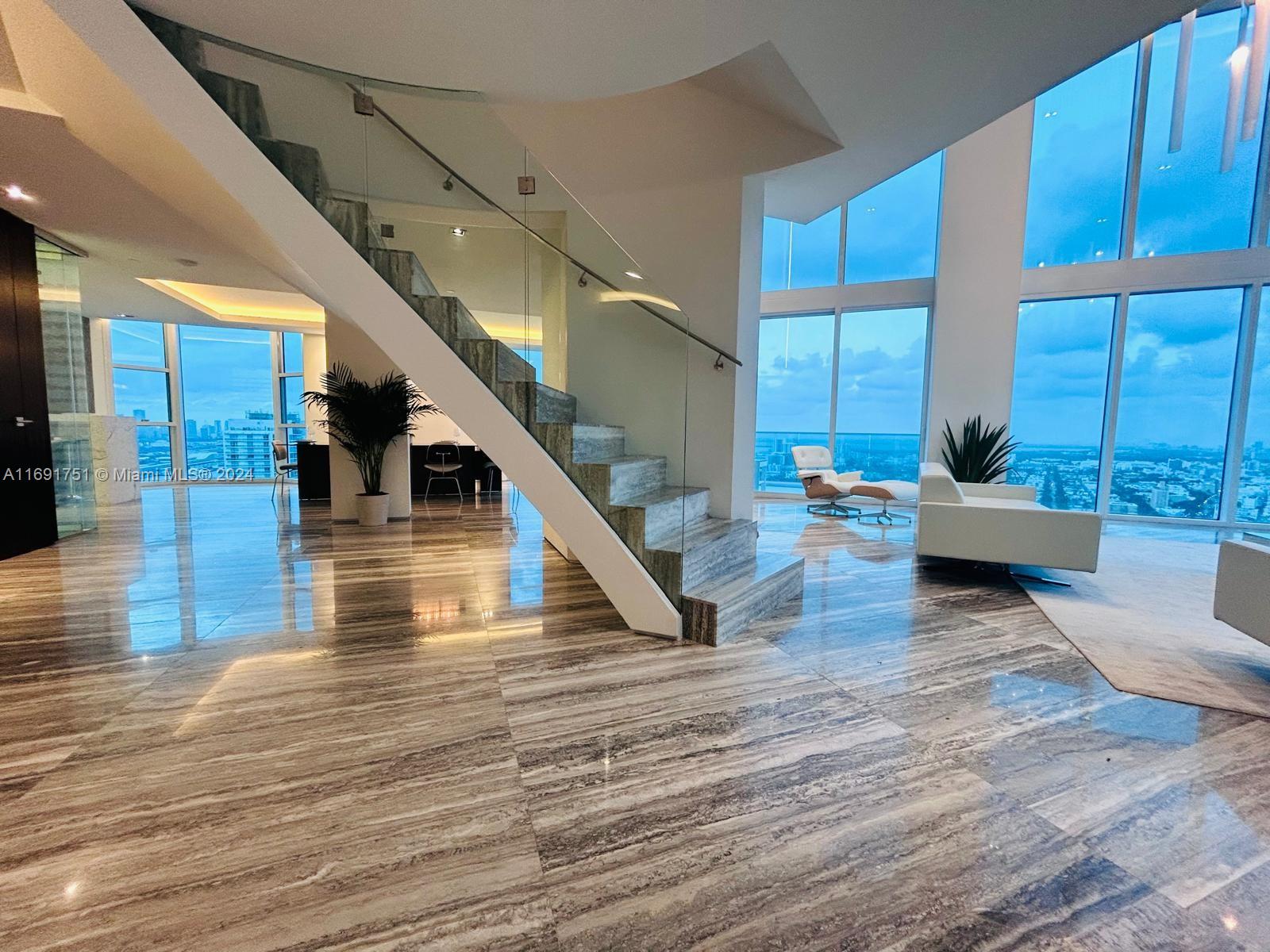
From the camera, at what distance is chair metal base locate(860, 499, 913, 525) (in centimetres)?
687

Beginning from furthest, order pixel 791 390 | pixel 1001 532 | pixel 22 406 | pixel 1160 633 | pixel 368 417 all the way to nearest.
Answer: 1. pixel 791 390
2. pixel 368 417
3. pixel 22 406
4. pixel 1001 532
5. pixel 1160 633

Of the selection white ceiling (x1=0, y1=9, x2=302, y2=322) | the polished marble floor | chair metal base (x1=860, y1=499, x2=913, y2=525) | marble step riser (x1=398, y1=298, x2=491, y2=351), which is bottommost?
the polished marble floor

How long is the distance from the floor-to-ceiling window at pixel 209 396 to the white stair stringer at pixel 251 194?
26.2ft

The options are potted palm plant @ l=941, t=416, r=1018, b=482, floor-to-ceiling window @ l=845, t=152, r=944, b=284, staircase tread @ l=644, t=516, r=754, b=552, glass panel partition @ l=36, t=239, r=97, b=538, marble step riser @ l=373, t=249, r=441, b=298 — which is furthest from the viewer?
floor-to-ceiling window @ l=845, t=152, r=944, b=284

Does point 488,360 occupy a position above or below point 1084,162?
below

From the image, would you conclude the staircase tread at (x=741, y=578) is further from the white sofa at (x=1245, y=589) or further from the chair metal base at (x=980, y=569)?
the white sofa at (x=1245, y=589)

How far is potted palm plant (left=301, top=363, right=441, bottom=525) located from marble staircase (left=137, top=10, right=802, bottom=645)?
132 inches

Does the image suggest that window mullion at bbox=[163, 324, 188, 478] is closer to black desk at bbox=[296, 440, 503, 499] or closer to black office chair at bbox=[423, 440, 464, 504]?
black desk at bbox=[296, 440, 503, 499]

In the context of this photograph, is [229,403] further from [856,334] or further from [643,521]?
[856,334]

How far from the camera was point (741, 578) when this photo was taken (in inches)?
137

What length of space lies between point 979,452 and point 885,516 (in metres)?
1.44

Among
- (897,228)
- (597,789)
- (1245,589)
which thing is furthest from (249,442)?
(1245,589)

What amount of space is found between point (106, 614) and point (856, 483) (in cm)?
Result: 706

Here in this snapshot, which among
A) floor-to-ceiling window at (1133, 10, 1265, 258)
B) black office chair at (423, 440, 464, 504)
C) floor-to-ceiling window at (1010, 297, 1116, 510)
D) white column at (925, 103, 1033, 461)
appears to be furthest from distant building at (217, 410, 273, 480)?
floor-to-ceiling window at (1133, 10, 1265, 258)
